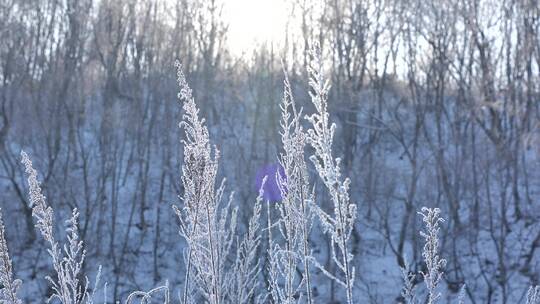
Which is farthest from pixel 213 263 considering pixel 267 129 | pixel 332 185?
pixel 267 129

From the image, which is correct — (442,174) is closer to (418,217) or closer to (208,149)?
(418,217)

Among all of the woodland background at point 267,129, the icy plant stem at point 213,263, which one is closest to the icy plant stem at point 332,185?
the icy plant stem at point 213,263

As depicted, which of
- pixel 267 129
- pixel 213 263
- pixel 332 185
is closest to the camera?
pixel 332 185

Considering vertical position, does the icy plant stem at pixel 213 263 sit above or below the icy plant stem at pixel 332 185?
below

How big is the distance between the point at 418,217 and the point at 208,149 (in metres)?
13.3

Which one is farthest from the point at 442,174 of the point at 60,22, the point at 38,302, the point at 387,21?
the point at 60,22

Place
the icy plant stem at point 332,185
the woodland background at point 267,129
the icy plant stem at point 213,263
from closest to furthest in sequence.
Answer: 1. the icy plant stem at point 332,185
2. the icy plant stem at point 213,263
3. the woodland background at point 267,129

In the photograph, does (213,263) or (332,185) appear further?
(213,263)

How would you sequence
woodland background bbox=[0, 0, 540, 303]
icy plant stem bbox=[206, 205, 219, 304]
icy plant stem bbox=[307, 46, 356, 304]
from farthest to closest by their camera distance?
1. woodland background bbox=[0, 0, 540, 303]
2. icy plant stem bbox=[206, 205, 219, 304]
3. icy plant stem bbox=[307, 46, 356, 304]

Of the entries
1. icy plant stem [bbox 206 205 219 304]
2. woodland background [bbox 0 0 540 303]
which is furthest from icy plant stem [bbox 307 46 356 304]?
woodland background [bbox 0 0 540 303]

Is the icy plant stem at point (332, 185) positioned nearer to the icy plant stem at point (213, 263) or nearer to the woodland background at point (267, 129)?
the icy plant stem at point (213, 263)

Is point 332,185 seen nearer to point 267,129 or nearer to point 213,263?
point 213,263

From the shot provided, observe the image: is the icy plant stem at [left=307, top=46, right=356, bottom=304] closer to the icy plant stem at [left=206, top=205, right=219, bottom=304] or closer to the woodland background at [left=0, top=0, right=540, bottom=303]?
the icy plant stem at [left=206, top=205, right=219, bottom=304]

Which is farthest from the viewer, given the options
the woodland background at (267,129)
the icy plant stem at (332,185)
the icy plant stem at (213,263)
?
the woodland background at (267,129)
